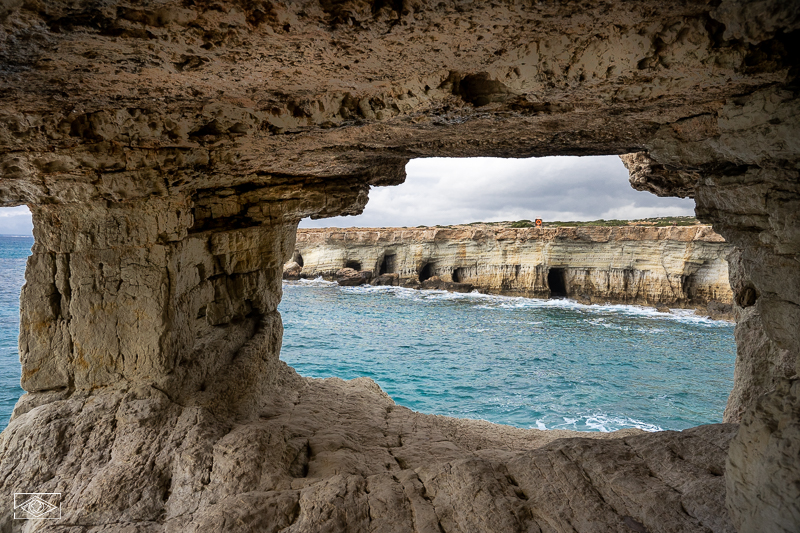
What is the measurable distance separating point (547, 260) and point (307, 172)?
2698 centimetres

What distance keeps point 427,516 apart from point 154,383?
3403 millimetres

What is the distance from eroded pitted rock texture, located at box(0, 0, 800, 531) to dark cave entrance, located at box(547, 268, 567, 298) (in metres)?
26.9

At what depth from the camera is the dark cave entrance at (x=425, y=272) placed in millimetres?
36656

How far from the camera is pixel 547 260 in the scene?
1208 inches

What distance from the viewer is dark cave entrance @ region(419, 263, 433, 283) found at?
120 ft

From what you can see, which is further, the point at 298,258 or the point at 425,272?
the point at 298,258

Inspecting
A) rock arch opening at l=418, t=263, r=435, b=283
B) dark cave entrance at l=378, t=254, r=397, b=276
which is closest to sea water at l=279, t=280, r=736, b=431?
rock arch opening at l=418, t=263, r=435, b=283

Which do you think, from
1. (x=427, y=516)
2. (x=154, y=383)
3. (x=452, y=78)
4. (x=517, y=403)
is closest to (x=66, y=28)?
(x=452, y=78)

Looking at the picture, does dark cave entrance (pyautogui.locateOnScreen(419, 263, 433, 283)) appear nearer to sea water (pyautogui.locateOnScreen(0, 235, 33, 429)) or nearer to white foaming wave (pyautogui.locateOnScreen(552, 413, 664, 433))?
white foaming wave (pyautogui.locateOnScreen(552, 413, 664, 433))

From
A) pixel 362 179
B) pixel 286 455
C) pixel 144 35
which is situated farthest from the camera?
pixel 362 179

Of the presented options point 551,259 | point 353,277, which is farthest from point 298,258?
point 551,259

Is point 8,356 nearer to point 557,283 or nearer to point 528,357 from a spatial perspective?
point 528,357

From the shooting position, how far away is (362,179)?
721 cm

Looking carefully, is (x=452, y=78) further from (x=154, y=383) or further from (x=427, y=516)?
(x=154, y=383)
